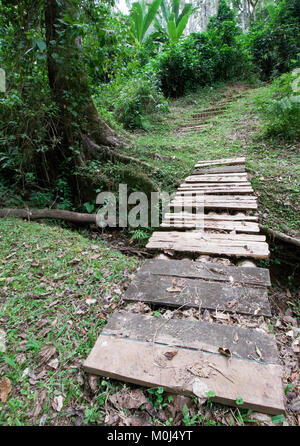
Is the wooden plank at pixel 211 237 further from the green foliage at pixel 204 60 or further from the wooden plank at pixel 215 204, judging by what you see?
the green foliage at pixel 204 60

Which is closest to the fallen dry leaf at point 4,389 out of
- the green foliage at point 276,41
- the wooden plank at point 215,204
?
the wooden plank at point 215,204

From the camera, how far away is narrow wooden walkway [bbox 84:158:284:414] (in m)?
1.24

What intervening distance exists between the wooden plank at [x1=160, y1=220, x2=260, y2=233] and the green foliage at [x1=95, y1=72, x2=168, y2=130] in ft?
20.9

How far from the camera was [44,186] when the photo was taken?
196 inches

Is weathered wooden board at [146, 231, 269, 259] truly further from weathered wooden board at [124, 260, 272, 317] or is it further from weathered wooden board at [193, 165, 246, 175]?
weathered wooden board at [193, 165, 246, 175]

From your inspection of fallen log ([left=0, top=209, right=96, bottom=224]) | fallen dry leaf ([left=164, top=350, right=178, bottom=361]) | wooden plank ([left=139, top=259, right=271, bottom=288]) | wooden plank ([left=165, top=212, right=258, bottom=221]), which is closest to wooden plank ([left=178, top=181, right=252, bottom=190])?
wooden plank ([left=165, top=212, right=258, bottom=221])

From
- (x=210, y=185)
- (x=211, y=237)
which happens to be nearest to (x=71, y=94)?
(x=210, y=185)

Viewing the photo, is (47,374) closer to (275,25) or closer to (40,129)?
(40,129)

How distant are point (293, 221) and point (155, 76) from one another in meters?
10.3

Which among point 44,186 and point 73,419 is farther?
point 44,186

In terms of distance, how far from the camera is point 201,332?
5.05ft

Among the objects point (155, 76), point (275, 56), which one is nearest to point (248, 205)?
point (155, 76)

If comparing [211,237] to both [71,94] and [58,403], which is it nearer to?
[58,403]

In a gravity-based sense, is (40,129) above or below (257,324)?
above
